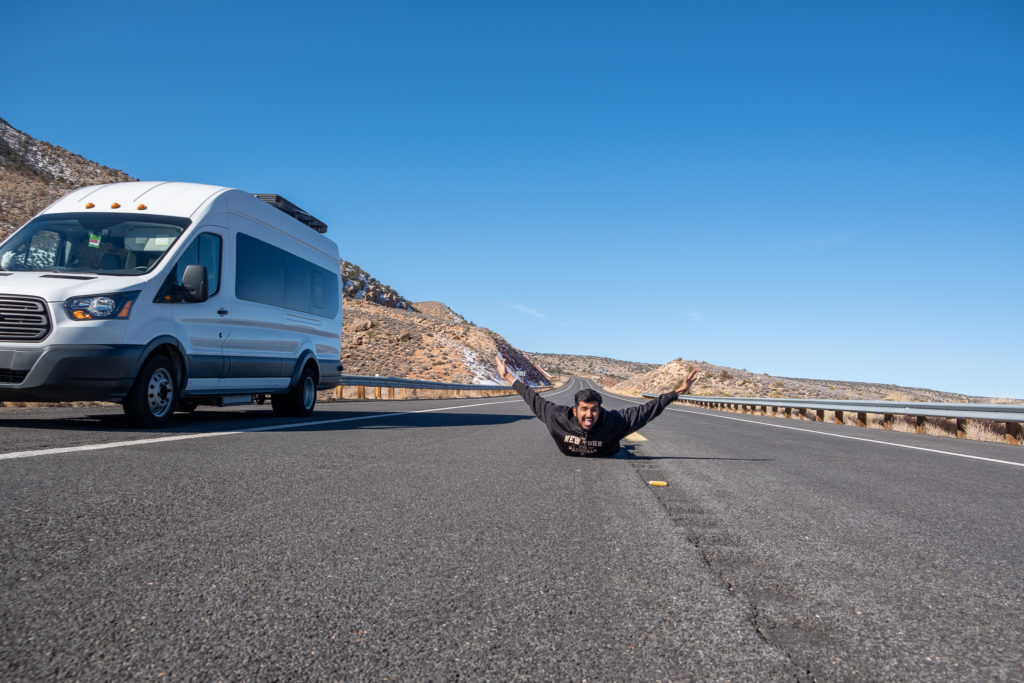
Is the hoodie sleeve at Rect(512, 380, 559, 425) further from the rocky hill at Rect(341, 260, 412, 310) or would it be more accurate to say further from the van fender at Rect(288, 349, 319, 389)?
the rocky hill at Rect(341, 260, 412, 310)

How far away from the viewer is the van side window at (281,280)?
10141 millimetres

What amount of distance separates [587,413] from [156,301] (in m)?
5.08

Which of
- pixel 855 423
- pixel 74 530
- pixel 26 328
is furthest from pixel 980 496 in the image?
pixel 855 423

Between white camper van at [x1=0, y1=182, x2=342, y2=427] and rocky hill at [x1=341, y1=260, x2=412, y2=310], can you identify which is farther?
rocky hill at [x1=341, y1=260, x2=412, y2=310]

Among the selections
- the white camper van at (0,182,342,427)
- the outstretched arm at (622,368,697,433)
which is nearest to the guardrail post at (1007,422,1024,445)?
the outstretched arm at (622,368,697,433)

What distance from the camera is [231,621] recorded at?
2367 mm

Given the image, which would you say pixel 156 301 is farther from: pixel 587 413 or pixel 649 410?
pixel 649 410

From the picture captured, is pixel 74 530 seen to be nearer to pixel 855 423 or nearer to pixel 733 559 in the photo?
pixel 733 559

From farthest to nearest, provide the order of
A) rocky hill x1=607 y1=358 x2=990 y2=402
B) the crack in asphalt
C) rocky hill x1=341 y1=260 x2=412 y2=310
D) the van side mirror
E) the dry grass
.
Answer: rocky hill x1=341 y1=260 x2=412 y2=310 → rocky hill x1=607 y1=358 x2=990 y2=402 → the dry grass → the van side mirror → the crack in asphalt

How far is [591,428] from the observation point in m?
7.23

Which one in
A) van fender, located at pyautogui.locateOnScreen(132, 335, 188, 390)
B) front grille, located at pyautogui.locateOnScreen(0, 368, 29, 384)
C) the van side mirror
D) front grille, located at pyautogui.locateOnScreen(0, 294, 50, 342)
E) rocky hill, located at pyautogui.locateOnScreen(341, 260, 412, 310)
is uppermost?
rocky hill, located at pyautogui.locateOnScreen(341, 260, 412, 310)

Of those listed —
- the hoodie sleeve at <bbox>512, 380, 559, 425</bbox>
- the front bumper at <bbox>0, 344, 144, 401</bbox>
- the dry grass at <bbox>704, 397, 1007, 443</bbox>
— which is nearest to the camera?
A: the front bumper at <bbox>0, 344, 144, 401</bbox>

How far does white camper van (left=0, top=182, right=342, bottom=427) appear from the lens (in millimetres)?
7352

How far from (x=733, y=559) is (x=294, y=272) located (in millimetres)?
9849
